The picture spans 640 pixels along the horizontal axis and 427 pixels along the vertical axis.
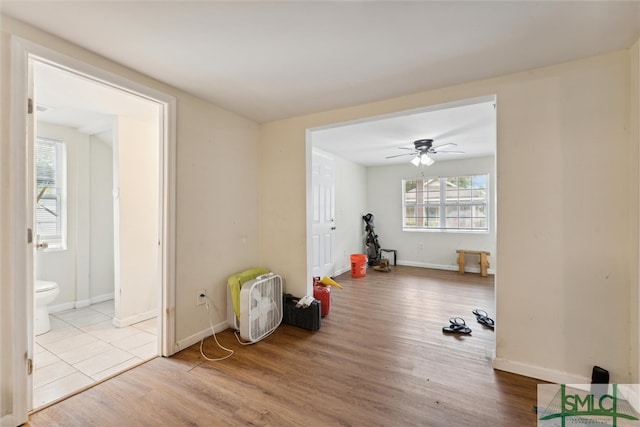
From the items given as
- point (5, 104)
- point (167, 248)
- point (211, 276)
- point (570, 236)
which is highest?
point (5, 104)

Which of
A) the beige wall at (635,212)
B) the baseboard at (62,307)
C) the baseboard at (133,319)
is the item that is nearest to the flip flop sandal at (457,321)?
the beige wall at (635,212)

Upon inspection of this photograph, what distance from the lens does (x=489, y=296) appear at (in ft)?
12.5

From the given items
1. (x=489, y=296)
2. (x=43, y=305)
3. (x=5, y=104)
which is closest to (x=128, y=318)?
(x=43, y=305)

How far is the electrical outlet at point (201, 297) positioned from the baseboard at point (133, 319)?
3.50ft

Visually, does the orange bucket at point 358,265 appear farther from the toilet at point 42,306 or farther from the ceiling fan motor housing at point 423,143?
the toilet at point 42,306

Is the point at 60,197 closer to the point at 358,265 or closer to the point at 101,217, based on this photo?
the point at 101,217

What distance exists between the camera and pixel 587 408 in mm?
1659

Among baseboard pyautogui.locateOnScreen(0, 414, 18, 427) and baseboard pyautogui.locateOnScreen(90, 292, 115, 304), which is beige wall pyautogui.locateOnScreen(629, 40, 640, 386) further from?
baseboard pyautogui.locateOnScreen(90, 292, 115, 304)

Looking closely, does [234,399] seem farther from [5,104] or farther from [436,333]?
[5,104]

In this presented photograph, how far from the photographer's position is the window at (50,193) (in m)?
3.17

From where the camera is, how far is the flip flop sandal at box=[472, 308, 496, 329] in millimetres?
2801

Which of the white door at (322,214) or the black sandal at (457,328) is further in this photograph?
the white door at (322,214)

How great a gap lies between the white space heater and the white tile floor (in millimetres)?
746

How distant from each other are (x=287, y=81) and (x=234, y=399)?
2.37m
